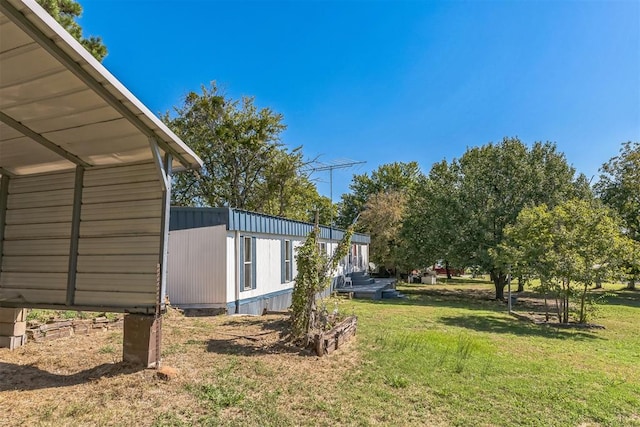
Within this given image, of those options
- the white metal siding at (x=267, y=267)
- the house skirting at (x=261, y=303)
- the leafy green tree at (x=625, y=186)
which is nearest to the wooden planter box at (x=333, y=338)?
the house skirting at (x=261, y=303)

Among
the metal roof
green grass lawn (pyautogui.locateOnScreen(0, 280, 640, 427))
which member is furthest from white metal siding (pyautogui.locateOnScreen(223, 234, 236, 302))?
green grass lawn (pyautogui.locateOnScreen(0, 280, 640, 427))

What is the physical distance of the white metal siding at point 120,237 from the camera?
16.2 feet

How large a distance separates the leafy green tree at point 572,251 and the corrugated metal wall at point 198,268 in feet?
27.5

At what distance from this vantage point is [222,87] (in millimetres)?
23828

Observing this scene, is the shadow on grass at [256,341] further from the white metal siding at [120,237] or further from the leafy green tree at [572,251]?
the leafy green tree at [572,251]

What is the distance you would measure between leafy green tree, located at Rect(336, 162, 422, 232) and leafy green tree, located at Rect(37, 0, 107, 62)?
28138 millimetres

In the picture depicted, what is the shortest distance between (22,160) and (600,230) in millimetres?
12218

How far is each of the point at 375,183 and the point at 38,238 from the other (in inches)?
1359

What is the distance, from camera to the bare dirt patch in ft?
11.6

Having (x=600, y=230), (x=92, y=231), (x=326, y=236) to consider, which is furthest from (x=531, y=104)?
(x=92, y=231)

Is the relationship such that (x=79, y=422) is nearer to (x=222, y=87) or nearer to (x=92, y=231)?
(x=92, y=231)

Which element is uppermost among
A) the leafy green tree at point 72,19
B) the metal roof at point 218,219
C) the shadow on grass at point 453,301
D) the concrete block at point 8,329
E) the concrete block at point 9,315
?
the leafy green tree at point 72,19

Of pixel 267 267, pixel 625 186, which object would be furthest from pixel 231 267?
pixel 625 186

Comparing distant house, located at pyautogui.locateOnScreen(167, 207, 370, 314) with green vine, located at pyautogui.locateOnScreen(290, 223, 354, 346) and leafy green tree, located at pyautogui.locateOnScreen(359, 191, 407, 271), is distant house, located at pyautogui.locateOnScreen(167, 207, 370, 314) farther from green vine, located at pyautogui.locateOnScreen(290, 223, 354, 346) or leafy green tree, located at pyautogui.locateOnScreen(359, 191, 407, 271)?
Result: leafy green tree, located at pyautogui.locateOnScreen(359, 191, 407, 271)
